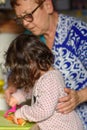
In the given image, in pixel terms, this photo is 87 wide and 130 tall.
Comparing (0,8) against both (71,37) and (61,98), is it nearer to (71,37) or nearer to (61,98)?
(71,37)

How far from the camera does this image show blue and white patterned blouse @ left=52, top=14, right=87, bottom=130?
4.73 feet

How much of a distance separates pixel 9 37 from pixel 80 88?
0.81 meters

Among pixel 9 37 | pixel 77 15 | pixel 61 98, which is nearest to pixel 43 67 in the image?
pixel 61 98

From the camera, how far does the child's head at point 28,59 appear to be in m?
1.28

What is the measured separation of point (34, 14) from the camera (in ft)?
4.64

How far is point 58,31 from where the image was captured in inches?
58.8

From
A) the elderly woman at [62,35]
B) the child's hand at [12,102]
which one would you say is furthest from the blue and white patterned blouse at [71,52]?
the child's hand at [12,102]

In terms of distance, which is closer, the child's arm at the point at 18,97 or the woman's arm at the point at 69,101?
the woman's arm at the point at 69,101

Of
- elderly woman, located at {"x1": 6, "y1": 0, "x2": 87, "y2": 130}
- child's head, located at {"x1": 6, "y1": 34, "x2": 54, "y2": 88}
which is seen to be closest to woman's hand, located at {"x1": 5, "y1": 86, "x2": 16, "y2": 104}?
elderly woman, located at {"x1": 6, "y1": 0, "x2": 87, "y2": 130}

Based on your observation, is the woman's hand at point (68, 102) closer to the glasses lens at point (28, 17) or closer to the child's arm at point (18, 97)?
the child's arm at point (18, 97)

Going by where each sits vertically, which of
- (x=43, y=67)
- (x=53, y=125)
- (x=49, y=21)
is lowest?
(x=53, y=125)

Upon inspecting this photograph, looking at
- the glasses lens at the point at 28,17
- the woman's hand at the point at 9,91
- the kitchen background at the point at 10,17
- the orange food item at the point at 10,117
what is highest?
the glasses lens at the point at 28,17

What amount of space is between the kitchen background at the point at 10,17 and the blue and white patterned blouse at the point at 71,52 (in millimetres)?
474

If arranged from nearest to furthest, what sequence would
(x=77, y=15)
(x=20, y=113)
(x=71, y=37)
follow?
(x=20, y=113) → (x=71, y=37) → (x=77, y=15)
